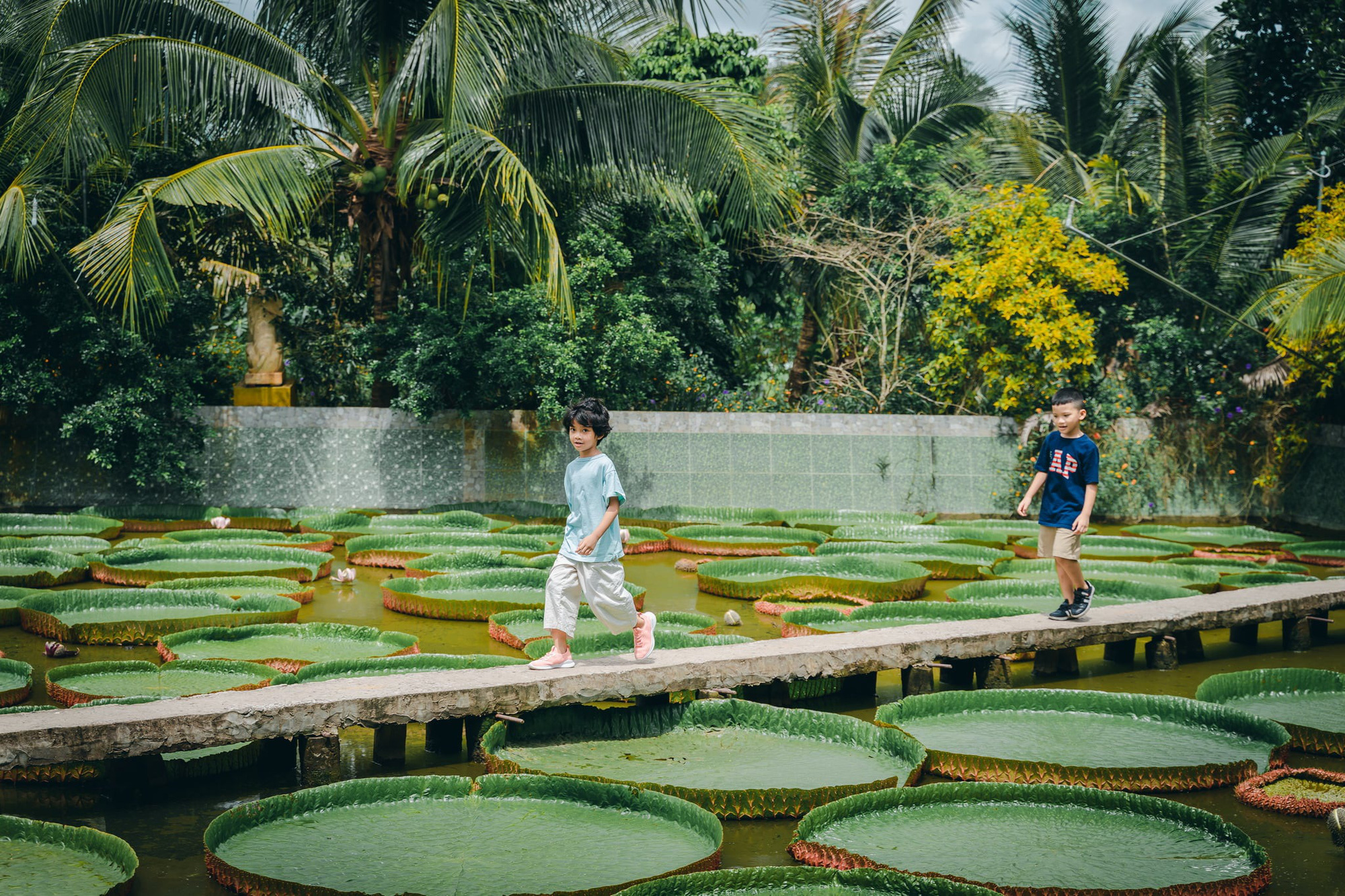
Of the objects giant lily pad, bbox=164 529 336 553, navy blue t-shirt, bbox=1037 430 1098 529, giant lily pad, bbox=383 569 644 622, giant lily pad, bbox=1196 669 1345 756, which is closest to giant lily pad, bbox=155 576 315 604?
giant lily pad, bbox=383 569 644 622

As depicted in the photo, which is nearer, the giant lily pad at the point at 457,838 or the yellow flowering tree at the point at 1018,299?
the giant lily pad at the point at 457,838

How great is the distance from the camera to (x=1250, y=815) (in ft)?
13.8

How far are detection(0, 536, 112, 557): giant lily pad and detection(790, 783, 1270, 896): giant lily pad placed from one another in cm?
755

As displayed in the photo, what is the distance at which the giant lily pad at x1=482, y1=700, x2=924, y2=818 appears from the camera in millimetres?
4133

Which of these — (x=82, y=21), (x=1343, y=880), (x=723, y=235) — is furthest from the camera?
(x=723, y=235)

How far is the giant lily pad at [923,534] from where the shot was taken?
10.8 metres

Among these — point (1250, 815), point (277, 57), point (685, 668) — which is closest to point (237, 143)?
point (277, 57)

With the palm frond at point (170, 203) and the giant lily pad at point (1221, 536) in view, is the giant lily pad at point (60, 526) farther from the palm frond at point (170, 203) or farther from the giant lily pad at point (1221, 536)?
the giant lily pad at point (1221, 536)

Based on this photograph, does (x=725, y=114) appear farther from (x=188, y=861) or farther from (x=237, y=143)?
(x=188, y=861)

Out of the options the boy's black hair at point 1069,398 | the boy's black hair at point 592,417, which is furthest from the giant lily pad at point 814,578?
the boy's black hair at point 592,417

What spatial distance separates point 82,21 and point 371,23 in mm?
2932

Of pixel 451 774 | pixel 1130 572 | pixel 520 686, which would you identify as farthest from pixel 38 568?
pixel 1130 572

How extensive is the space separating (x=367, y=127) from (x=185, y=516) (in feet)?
16.0

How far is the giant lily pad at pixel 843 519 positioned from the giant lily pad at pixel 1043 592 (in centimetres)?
321
